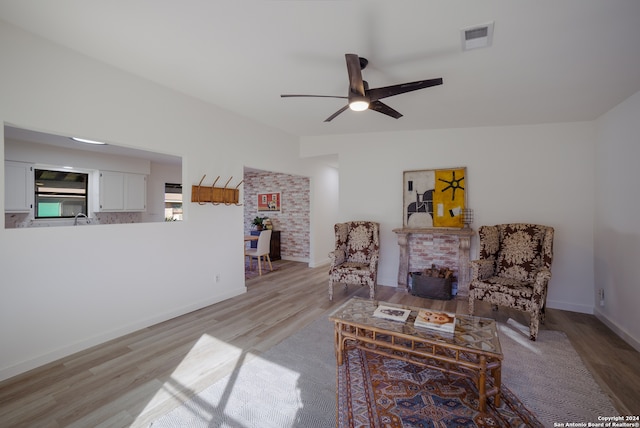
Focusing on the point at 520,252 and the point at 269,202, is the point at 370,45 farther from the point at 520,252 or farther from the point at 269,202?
the point at 269,202

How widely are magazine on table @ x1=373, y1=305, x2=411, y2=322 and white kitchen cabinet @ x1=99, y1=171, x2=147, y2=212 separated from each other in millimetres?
5319

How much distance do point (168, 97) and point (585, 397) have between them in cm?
464

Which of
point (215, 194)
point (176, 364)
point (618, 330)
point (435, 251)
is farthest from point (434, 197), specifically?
point (176, 364)

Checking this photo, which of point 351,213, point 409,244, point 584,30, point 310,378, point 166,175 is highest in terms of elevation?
point 584,30

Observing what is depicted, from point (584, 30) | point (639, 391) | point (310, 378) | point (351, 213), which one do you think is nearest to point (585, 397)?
point (639, 391)

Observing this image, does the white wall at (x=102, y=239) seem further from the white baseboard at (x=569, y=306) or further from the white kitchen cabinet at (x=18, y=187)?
→ the white baseboard at (x=569, y=306)

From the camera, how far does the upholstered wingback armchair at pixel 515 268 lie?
2.87m

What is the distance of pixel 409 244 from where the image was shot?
15.0ft

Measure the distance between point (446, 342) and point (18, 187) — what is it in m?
5.91

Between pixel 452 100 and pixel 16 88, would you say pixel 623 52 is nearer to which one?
pixel 452 100

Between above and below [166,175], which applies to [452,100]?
above

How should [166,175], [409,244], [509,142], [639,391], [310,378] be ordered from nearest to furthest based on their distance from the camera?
1. [639,391]
2. [310,378]
3. [509,142]
4. [409,244]
5. [166,175]

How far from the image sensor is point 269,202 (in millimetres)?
7324

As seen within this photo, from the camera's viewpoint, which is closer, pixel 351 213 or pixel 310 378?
pixel 310 378
